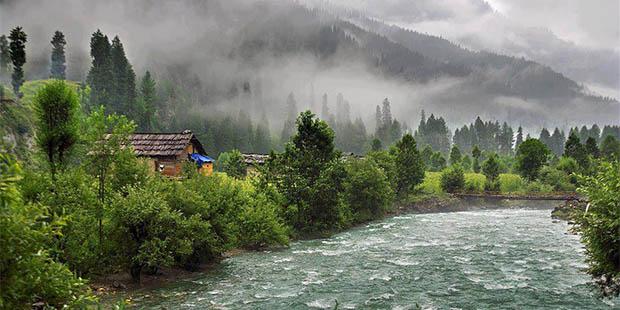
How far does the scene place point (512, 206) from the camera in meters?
105

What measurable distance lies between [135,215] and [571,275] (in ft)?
96.5

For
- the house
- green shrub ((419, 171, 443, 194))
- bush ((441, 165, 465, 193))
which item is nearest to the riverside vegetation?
the house

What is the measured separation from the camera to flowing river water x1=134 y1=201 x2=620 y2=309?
25500mm

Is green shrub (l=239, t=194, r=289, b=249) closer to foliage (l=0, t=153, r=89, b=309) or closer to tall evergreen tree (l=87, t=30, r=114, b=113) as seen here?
foliage (l=0, t=153, r=89, b=309)

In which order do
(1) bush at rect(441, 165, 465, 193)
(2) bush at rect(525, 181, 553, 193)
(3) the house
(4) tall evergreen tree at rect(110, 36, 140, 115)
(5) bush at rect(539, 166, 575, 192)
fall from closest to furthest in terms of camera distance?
(3) the house < (1) bush at rect(441, 165, 465, 193) < (2) bush at rect(525, 181, 553, 193) < (5) bush at rect(539, 166, 575, 192) < (4) tall evergreen tree at rect(110, 36, 140, 115)

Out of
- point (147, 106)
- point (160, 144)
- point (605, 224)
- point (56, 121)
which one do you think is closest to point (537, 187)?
point (160, 144)

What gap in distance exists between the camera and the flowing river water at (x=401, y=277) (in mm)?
25500

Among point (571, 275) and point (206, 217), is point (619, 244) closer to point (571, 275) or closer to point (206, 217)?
point (571, 275)

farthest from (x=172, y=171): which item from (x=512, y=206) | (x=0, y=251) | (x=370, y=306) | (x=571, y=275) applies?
(x=512, y=206)

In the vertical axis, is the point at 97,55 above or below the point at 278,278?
above

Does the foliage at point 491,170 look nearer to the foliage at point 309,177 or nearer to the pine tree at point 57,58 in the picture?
the foliage at point 309,177

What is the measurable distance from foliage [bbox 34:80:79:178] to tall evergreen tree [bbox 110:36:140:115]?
383 feet

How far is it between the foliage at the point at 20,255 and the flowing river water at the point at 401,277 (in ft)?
39.5

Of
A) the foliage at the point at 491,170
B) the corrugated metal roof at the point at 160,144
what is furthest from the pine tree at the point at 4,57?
the foliage at the point at 491,170
